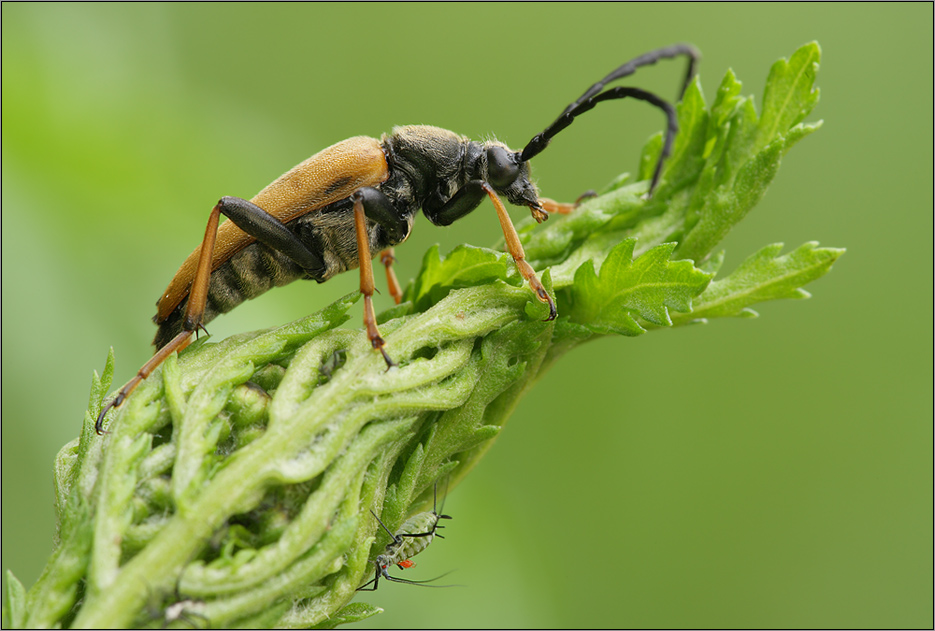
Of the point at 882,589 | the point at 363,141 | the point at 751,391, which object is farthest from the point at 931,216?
the point at 363,141

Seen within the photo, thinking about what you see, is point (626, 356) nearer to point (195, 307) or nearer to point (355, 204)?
point (355, 204)

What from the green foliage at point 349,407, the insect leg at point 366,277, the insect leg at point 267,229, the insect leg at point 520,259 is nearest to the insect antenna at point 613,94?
the insect leg at point 520,259

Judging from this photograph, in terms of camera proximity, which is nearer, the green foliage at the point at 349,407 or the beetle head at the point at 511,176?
the green foliage at the point at 349,407

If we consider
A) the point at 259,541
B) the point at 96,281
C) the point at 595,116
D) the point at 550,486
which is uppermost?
the point at 595,116

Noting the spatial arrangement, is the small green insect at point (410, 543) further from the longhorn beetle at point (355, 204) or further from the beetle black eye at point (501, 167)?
the beetle black eye at point (501, 167)

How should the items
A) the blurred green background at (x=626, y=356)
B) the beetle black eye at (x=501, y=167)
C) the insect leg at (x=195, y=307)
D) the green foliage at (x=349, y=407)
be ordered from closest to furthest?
the green foliage at (x=349, y=407), the insect leg at (x=195, y=307), the beetle black eye at (x=501, y=167), the blurred green background at (x=626, y=356)

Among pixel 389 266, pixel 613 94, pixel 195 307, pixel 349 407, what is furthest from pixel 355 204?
pixel 349 407

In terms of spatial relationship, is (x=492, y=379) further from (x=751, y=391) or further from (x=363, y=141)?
(x=751, y=391)
